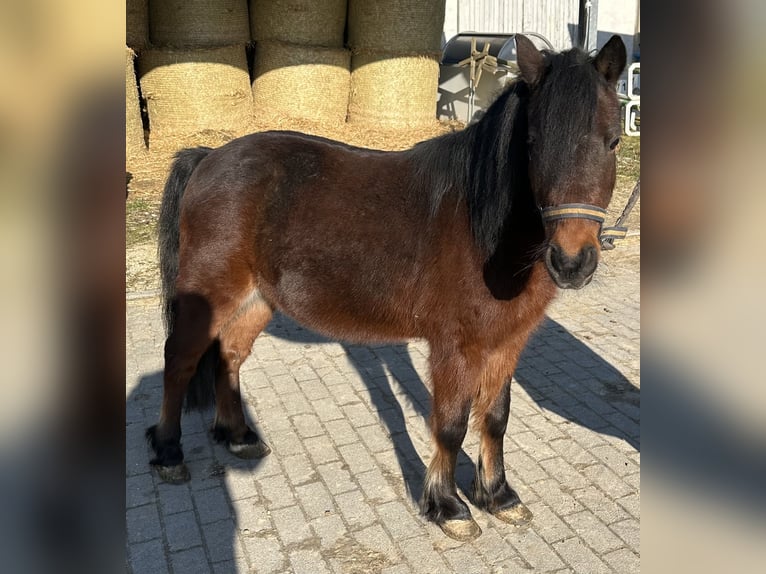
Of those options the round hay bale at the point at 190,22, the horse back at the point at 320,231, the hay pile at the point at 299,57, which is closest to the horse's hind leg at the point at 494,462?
the horse back at the point at 320,231

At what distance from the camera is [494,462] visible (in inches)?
125

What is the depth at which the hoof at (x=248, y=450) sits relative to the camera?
3.59 metres

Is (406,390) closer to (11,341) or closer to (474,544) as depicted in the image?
(474,544)

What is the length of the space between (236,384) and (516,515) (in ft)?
5.46

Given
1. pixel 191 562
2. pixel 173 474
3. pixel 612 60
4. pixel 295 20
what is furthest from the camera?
pixel 295 20

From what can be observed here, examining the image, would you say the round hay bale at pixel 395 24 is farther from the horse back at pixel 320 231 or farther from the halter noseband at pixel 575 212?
the halter noseband at pixel 575 212

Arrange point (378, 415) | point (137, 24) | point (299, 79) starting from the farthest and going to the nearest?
1. point (299, 79)
2. point (137, 24)
3. point (378, 415)

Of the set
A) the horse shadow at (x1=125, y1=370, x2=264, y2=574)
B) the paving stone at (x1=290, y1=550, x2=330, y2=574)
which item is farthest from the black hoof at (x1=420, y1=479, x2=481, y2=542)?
the horse shadow at (x1=125, y1=370, x2=264, y2=574)

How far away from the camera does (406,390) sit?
4344 millimetres

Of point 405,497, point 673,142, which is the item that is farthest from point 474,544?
point 673,142

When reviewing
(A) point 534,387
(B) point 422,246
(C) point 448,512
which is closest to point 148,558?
(C) point 448,512

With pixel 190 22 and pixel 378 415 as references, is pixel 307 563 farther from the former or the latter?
pixel 190 22

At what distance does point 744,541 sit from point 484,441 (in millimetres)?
2599

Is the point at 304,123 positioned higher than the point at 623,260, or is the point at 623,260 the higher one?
the point at 304,123
